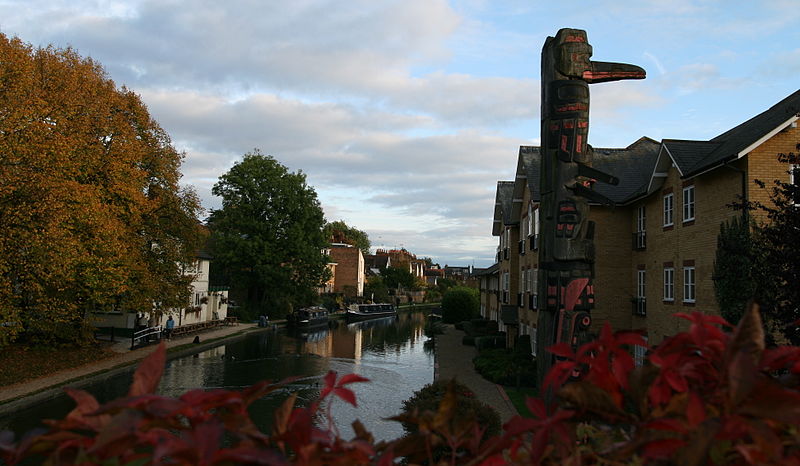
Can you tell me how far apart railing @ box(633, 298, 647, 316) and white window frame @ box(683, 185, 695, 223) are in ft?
16.3

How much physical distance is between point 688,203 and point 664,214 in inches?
78.5

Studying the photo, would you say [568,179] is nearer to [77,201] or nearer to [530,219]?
[530,219]

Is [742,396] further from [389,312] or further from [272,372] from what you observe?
[389,312]

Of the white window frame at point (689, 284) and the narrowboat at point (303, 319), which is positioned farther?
the narrowboat at point (303, 319)

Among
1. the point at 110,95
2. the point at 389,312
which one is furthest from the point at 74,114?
the point at 389,312

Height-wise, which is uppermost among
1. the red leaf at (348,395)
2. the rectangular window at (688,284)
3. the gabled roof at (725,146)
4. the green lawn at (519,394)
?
the gabled roof at (725,146)

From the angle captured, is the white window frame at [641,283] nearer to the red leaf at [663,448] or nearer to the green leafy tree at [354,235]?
the red leaf at [663,448]

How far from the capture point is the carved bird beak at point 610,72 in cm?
1305

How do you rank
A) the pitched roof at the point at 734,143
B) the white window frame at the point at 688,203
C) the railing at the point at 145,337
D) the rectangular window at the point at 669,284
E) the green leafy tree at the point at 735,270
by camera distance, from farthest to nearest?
the railing at the point at 145,337 → the rectangular window at the point at 669,284 → the white window frame at the point at 688,203 → the pitched roof at the point at 734,143 → the green leafy tree at the point at 735,270

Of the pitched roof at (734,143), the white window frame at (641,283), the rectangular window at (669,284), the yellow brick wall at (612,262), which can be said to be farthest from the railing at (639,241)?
the pitched roof at (734,143)

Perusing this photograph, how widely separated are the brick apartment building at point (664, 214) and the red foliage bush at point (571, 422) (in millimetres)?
13290

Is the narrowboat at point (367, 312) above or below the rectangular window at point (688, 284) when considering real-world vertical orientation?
below

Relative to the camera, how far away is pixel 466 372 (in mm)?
28016

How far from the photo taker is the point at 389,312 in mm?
76250
